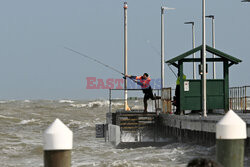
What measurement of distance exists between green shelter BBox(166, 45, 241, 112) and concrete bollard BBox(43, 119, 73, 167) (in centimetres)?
1876

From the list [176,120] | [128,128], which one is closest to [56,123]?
[176,120]

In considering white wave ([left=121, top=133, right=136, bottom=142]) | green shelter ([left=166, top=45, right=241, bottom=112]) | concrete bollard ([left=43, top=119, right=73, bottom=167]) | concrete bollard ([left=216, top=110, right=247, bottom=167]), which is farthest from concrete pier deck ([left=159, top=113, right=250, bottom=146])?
concrete bollard ([left=43, top=119, right=73, bottom=167])

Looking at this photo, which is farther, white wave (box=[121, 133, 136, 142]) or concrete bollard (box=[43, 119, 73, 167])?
white wave (box=[121, 133, 136, 142])

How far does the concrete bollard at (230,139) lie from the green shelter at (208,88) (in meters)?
18.5

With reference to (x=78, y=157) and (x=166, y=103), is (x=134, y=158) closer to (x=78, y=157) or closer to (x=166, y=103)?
(x=78, y=157)

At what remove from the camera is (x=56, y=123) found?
6.96 meters

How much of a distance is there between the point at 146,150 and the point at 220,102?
452 cm

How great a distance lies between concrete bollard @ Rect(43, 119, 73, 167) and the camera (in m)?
6.83

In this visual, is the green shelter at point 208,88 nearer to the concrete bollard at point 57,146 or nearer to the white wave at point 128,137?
the white wave at point 128,137

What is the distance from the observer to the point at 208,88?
1026 inches

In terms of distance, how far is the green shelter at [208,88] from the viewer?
84.2 ft

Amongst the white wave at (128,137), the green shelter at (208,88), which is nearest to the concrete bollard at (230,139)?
the green shelter at (208,88)

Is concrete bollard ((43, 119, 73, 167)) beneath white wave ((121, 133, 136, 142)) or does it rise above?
above

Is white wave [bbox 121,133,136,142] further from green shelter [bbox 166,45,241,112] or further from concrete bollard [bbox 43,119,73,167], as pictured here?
concrete bollard [bbox 43,119,73,167]
